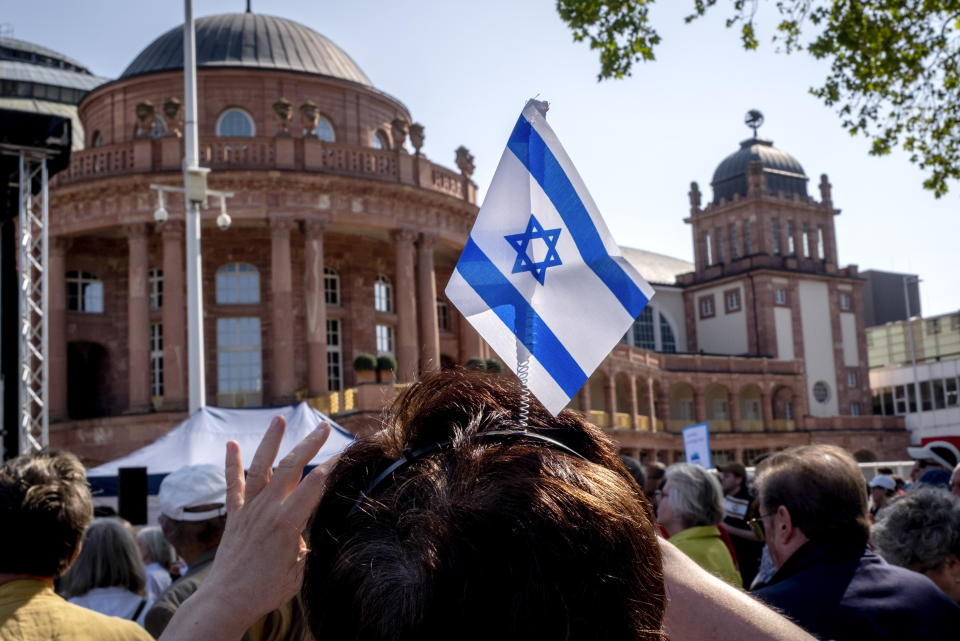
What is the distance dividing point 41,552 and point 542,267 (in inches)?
93.8

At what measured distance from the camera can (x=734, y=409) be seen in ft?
189

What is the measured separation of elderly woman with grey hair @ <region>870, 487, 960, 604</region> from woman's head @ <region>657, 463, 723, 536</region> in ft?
3.16

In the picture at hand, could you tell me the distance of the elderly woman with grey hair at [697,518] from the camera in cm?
496

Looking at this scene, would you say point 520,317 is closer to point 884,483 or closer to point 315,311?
point 884,483

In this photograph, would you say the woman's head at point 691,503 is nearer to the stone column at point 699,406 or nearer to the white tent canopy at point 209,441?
the white tent canopy at point 209,441

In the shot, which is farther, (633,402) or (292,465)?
(633,402)

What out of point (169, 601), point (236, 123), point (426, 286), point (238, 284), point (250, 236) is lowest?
point (169, 601)

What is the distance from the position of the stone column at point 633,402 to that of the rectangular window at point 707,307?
14.2 meters

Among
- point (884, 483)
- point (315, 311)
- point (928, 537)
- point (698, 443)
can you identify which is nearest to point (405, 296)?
point (315, 311)

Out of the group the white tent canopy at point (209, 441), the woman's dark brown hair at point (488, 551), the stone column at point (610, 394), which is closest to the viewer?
the woman's dark brown hair at point (488, 551)

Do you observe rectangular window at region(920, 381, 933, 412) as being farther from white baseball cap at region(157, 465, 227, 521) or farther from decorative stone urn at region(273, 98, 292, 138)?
white baseball cap at region(157, 465, 227, 521)

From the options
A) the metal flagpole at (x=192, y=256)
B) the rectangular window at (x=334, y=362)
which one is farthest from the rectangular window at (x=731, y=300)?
the metal flagpole at (x=192, y=256)

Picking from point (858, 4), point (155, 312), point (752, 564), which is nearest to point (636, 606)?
point (752, 564)

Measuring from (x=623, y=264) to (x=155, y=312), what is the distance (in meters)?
37.4
